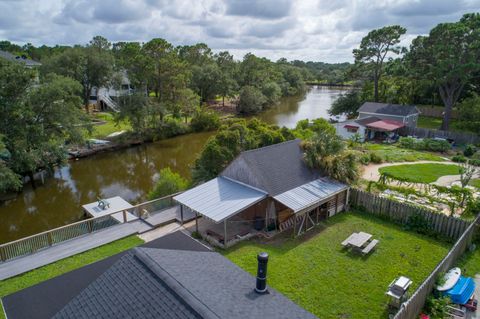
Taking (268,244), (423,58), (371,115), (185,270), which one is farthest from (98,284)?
(423,58)

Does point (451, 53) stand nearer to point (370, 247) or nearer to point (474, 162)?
point (474, 162)

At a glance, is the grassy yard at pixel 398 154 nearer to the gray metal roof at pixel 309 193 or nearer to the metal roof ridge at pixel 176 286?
the gray metal roof at pixel 309 193

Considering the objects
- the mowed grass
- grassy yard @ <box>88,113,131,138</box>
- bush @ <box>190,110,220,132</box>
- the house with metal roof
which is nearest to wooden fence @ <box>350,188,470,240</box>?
the mowed grass

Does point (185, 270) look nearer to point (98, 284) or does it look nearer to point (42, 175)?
point (98, 284)

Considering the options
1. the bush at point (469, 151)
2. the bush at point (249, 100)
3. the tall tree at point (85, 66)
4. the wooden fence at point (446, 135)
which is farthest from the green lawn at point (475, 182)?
the tall tree at point (85, 66)

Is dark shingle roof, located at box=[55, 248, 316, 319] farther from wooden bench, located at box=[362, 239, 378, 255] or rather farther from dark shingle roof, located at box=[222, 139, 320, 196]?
dark shingle roof, located at box=[222, 139, 320, 196]

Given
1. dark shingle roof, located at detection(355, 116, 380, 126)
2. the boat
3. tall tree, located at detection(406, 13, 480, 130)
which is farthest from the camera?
dark shingle roof, located at detection(355, 116, 380, 126)
